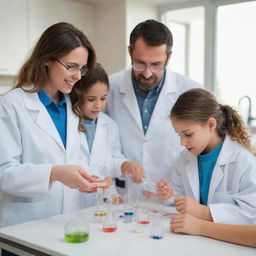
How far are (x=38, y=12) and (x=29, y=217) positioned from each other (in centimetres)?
215

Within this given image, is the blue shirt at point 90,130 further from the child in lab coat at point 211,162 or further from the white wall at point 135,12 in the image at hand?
the white wall at point 135,12

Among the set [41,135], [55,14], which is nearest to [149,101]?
[41,135]

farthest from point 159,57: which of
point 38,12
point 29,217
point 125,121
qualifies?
point 38,12

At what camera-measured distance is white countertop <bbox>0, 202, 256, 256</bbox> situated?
112 centimetres

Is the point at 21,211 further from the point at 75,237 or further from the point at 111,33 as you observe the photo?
the point at 111,33

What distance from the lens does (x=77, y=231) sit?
120cm

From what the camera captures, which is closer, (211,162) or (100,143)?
(211,162)

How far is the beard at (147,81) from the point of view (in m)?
1.86

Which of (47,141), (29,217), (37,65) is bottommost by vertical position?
(29,217)

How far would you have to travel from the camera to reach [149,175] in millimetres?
1942

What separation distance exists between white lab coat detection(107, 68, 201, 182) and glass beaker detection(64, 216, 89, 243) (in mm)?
768

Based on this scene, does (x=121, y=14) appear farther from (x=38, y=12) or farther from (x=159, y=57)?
(x=159, y=57)

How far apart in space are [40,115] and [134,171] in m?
0.50

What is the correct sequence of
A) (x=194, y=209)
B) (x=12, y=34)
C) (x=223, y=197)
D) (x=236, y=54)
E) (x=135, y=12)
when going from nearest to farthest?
1. (x=194, y=209)
2. (x=223, y=197)
3. (x=12, y=34)
4. (x=236, y=54)
5. (x=135, y=12)
